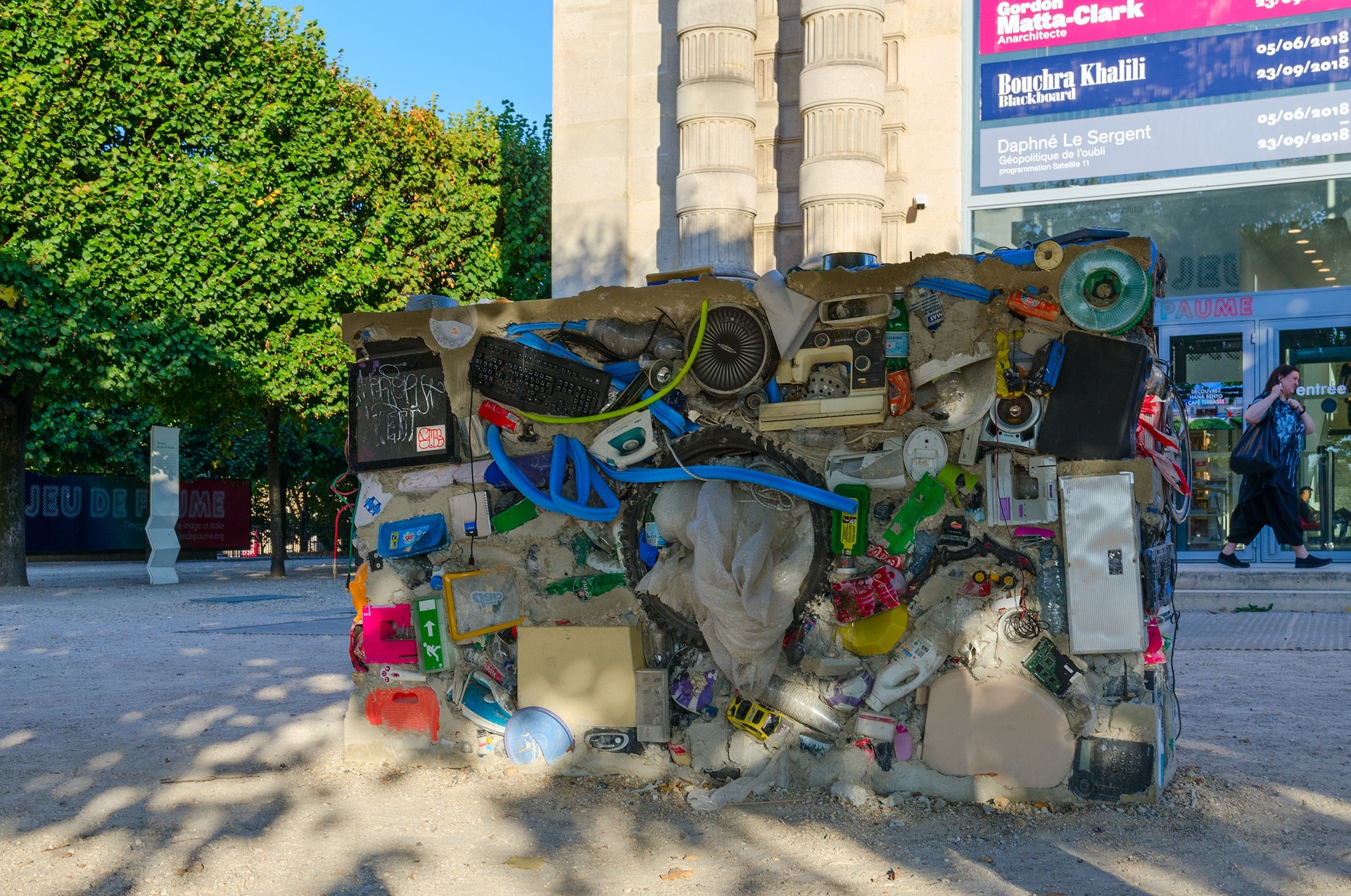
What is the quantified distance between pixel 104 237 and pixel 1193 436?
1320cm

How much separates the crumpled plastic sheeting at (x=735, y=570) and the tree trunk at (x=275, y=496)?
1639 centimetres

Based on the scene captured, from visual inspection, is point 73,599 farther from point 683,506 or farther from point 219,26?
point 683,506

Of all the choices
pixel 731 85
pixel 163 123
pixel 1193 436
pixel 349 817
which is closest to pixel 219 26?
pixel 163 123

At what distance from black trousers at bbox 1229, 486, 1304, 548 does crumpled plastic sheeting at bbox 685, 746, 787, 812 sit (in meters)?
7.46

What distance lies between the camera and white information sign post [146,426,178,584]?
1741cm

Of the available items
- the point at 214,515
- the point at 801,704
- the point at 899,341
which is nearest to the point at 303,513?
the point at 214,515

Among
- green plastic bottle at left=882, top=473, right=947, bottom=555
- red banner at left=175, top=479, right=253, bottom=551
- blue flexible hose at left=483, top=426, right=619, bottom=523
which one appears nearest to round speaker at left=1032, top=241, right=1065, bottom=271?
green plastic bottle at left=882, top=473, right=947, bottom=555

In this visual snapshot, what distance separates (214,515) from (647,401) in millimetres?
28091

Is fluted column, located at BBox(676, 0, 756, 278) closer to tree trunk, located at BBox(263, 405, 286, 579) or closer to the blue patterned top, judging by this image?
the blue patterned top

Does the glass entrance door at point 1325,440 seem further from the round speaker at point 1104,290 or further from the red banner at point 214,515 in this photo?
the red banner at point 214,515

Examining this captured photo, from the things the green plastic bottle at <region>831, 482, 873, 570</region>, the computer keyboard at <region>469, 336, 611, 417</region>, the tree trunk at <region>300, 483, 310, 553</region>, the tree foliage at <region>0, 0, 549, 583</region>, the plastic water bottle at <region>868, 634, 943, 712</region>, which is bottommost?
the tree trunk at <region>300, 483, 310, 553</region>

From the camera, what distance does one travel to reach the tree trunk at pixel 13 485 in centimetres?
1603

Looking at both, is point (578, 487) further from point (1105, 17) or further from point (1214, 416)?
point (1105, 17)

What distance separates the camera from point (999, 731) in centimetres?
421
